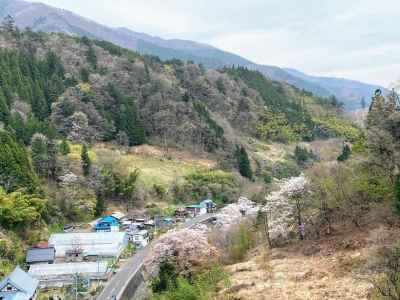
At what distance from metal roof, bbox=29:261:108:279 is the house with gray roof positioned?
69cm

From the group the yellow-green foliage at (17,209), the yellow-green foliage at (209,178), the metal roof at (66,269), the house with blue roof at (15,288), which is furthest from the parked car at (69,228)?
the yellow-green foliage at (209,178)

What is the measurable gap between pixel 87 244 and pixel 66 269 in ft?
15.7

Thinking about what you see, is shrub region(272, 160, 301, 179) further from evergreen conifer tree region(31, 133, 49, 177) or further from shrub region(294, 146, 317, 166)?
evergreen conifer tree region(31, 133, 49, 177)

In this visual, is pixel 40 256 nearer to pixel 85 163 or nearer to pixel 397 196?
pixel 85 163

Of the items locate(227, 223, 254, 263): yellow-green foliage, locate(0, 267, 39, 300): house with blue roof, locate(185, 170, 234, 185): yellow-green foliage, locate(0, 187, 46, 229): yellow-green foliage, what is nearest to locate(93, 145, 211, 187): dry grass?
locate(185, 170, 234, 185): yellow-green foliage

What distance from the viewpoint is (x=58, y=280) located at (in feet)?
123

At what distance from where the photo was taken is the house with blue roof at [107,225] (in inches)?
1944

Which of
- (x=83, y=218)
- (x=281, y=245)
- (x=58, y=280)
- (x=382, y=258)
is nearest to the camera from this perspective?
(x=382, y=258)

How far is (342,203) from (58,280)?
2229cm

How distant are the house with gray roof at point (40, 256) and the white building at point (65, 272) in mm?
689

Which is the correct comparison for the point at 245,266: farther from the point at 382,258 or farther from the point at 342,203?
the point at 382,258

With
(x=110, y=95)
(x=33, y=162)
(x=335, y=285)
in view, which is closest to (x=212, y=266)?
(x=335, y=285)

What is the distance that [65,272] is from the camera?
3856cm

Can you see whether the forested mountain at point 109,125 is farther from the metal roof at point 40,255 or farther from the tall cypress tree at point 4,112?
the metal roof at point 40,255
